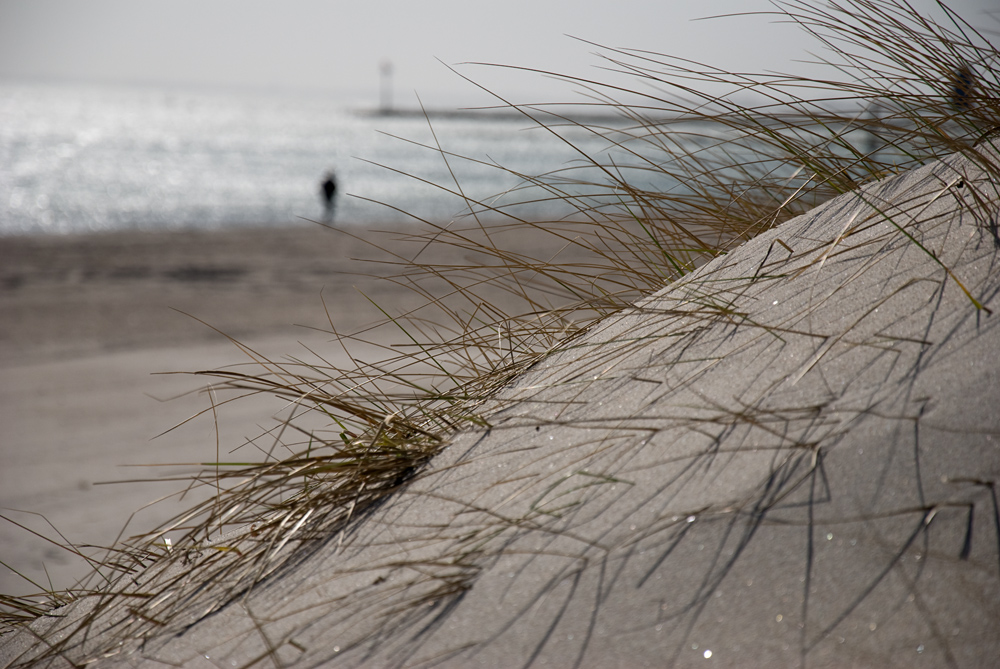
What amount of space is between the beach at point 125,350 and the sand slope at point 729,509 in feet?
1.19

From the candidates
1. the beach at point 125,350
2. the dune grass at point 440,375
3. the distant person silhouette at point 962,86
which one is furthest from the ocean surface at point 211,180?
the beach at point 125,350

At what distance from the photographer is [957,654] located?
2.39 ft

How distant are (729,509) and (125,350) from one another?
7419 millimetres

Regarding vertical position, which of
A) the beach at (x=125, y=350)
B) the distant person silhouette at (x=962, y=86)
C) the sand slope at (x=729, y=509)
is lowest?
the beach at (x=125, y=350)

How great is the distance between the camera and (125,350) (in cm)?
706

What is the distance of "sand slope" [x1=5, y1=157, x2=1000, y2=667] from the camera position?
0.80 m

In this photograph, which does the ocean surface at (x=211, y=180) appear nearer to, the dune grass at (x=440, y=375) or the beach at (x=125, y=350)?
the dune grass at (x=440, y=375)

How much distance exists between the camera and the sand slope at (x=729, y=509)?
2.64 ft

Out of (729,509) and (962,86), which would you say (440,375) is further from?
(962,86)

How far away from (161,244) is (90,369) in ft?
24.9

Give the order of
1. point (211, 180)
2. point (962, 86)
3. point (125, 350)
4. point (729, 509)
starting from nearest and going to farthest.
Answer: point (729, 509)
point (962, 86)
point (125, 350)
point (211, 180)

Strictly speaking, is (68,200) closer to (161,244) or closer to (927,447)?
(161,244)

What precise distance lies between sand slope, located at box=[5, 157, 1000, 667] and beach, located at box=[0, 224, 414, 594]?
364 millimetres

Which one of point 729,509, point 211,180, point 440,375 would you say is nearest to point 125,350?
point 440,375
